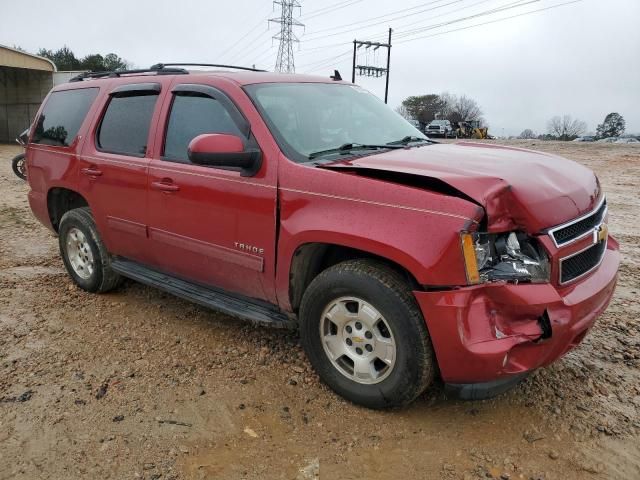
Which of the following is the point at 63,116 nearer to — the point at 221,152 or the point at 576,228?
the point at 221,152

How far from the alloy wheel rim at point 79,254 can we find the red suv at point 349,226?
0.20 m

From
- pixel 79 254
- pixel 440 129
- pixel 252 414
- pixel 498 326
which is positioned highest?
pixel 440 129

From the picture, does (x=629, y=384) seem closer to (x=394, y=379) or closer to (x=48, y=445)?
(x=394, y=379)

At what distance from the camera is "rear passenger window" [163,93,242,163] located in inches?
143

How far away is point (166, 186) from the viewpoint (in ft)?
12.5

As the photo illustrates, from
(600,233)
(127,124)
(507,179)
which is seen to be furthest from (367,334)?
(127,124)

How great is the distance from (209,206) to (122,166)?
108 centimetres

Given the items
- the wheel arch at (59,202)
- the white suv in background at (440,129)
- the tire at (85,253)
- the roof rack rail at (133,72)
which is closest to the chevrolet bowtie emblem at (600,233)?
the roof rack rail at (133,72)

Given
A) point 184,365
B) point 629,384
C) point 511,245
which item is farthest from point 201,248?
point 629,384

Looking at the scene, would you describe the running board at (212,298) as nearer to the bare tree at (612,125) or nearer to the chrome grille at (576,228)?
the chrome grille at (576,228)

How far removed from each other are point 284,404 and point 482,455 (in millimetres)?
1117

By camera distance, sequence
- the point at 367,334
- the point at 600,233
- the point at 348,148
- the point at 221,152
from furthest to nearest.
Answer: the point at 348,148
the point at 221,152
the point at 600,233
the point at 367,334

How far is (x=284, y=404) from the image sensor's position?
3141 millimetres

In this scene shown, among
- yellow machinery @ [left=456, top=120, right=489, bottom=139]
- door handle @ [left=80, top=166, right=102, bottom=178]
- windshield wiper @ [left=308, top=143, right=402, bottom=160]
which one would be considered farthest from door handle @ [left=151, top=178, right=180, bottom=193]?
yellow machinery @ [left=456, top=120, right=489, bottom=139]
